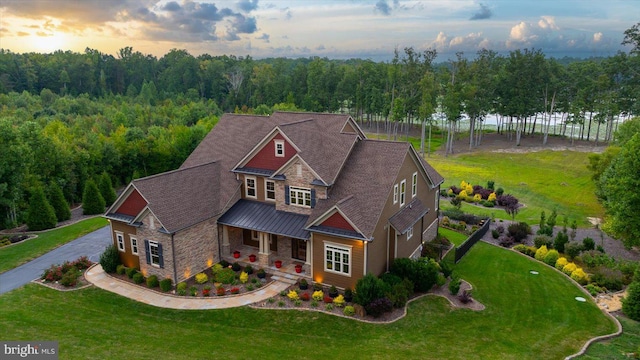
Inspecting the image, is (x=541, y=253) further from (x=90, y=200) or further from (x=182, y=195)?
(x=90, y=200)

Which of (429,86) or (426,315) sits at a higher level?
(429,86)

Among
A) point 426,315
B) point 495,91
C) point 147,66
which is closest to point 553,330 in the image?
point 426,315

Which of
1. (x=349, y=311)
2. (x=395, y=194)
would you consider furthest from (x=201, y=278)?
(x=395, y=194)

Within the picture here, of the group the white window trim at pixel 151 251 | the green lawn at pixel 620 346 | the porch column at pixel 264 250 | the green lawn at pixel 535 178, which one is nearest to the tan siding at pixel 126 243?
the white window trim at pixel 151 251

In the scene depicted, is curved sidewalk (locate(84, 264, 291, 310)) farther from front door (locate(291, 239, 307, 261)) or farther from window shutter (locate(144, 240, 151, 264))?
front door (locate(291, 239, 307, 261))

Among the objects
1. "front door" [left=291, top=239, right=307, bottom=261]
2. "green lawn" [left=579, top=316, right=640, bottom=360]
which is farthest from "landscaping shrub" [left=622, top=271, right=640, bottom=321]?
"front door" [left=291, top=239, right=307, bottom=261]

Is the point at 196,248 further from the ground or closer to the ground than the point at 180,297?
further from the ground

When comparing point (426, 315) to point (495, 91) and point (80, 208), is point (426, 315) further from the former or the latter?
point (495, 91)
